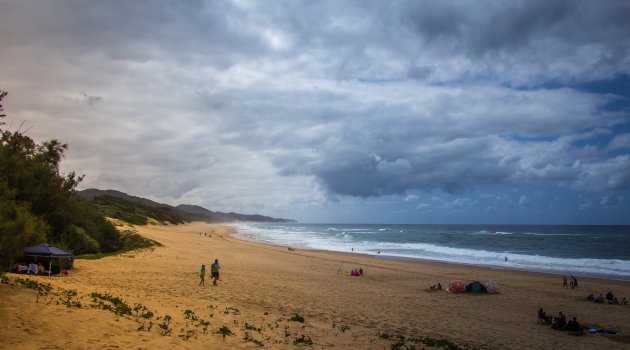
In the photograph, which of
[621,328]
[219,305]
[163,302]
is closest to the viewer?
[163,302]

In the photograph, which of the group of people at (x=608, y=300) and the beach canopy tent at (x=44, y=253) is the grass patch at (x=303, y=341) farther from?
the group of people at (x=608, y=300)

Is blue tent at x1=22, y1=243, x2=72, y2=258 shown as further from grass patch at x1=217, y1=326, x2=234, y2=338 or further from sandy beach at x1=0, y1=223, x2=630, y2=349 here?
grass patch at x1=217, y1=326, x2=234, y2=338

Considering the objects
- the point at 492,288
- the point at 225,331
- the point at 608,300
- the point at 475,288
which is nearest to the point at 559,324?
the point at 475,288

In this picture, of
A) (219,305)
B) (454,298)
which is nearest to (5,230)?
(219,305)

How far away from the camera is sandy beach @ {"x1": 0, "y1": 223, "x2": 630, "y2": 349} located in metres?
10.3

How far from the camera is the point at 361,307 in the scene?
18.5m

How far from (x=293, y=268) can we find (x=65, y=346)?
24514 millimetres

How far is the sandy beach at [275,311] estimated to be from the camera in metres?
10.3

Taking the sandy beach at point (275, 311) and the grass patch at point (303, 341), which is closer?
the sandy beach at point (275, 311)

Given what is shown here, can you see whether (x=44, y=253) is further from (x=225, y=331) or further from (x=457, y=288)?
(x=457, y=288)

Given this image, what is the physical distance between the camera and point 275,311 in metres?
16.2

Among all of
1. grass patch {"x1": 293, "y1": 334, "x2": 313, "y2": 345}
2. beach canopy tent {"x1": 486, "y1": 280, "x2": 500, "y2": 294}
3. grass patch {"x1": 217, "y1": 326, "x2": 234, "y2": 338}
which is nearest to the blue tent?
grass patch {"x1": 217, "y1": 326, "x2": 234, "y2": 338}

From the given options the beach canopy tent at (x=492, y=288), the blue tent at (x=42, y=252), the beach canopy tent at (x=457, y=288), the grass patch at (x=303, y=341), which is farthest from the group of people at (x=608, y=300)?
the blue tent at (x=42, y=252)

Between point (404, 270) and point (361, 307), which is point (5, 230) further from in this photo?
point (404, 270)
